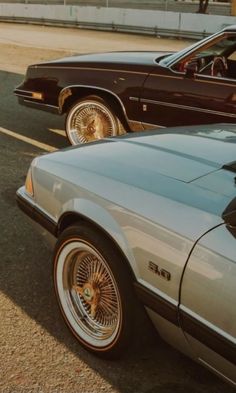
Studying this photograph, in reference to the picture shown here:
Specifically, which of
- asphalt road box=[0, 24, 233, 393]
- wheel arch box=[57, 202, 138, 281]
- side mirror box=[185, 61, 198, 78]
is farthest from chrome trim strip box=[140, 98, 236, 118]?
wheel arch box=[57, 202, 138, 281]

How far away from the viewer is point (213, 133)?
310 centimetres

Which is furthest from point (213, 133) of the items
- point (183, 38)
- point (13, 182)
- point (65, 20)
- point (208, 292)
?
point (65, 20)

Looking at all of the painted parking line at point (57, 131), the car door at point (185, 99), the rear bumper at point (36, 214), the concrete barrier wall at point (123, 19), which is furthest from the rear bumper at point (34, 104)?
the concrete barrier wall at point (123, 19)

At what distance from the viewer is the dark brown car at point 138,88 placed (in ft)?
16.8

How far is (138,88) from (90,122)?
2.79 ft

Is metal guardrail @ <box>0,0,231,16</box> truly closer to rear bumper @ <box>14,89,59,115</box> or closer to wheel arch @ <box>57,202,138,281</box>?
rear bumper @ <box>14,89,59,115</box>

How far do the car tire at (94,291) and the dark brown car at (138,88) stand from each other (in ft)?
8.79

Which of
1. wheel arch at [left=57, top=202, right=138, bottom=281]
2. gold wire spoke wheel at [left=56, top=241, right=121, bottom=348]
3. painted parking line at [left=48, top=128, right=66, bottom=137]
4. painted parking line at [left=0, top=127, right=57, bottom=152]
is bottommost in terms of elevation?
painted parking line at [left=48, top=128, right=66, bottom=137]

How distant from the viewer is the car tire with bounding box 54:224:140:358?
250 centimetres

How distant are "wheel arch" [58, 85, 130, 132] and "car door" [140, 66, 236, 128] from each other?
30 cm

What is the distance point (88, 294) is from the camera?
9.34 feet

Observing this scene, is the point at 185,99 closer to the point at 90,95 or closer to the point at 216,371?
the point at 90,95

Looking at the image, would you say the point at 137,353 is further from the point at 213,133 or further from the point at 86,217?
the point at 213,133

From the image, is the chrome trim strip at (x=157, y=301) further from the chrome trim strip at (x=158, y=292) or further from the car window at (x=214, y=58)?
the car window at (x=214, y=58)
